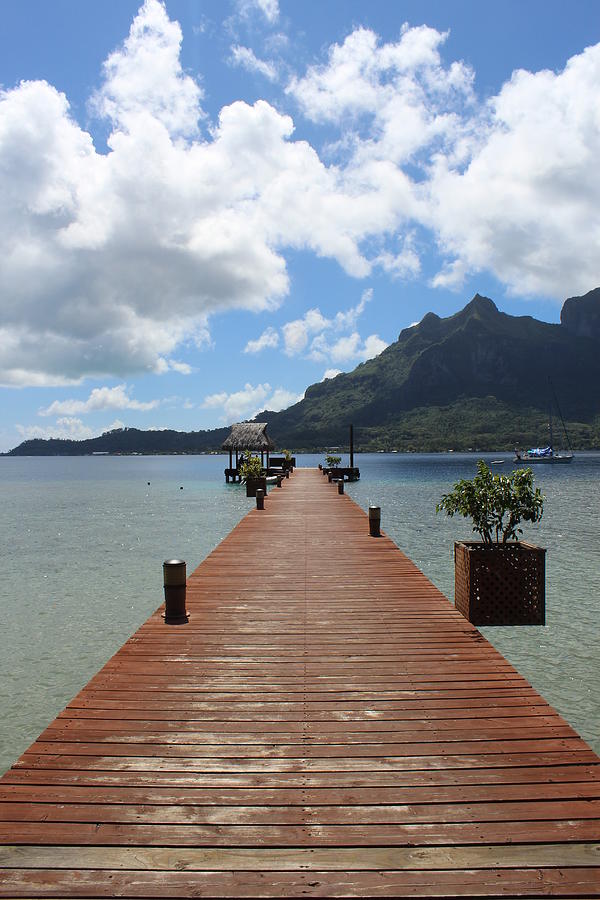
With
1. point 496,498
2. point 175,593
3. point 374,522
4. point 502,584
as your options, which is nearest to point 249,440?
point 374,522

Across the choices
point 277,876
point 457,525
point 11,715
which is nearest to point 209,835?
point 277,876

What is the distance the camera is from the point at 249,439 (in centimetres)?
5250

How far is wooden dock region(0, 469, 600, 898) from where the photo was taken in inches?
125

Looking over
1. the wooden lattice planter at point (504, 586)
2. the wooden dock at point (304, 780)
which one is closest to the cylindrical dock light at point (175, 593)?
the wooden dock at point (304, 780)

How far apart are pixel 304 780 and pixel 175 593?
182 inches

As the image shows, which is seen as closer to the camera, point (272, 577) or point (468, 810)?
point (468, 810)

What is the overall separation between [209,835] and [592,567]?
17.1 m

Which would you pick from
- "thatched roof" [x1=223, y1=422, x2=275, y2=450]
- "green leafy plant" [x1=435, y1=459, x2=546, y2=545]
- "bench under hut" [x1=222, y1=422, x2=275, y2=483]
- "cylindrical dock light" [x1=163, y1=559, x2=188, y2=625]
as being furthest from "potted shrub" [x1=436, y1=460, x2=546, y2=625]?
"thatched roof" [x1=223, y1=422, x2=275, y2=450]

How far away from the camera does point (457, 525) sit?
27203 mm

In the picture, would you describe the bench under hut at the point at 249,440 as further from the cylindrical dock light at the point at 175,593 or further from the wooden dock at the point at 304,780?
the wooden dock at the point at 304,780

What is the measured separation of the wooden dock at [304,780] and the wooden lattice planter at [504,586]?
1367 millimetres

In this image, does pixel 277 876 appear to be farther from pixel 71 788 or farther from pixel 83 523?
pixel 83 523

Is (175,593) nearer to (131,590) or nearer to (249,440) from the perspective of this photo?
(131,590)

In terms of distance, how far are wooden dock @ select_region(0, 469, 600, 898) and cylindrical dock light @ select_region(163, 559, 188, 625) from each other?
0.89 meters
